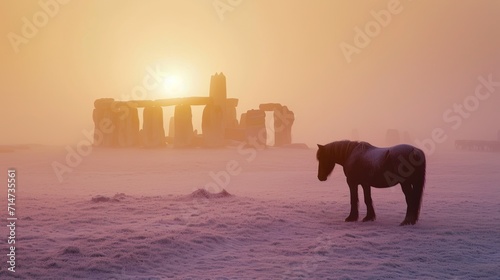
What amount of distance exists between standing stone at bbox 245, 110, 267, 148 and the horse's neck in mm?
29924

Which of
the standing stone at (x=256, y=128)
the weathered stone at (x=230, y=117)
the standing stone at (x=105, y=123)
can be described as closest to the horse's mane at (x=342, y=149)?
the standing stone at (x=256, y=128)

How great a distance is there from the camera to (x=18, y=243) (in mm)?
8438

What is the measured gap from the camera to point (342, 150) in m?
11.7

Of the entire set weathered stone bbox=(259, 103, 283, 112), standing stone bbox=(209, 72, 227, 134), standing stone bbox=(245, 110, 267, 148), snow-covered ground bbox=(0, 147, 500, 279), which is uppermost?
standing stone bbox=(209, 72, 227, 134)

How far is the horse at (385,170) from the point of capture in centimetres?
1084

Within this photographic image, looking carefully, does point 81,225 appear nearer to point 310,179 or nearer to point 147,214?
point 147,214

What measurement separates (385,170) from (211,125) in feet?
99.4

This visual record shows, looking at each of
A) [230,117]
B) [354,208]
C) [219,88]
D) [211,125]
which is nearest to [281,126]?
[230,117]

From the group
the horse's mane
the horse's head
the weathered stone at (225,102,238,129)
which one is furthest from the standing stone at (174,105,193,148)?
the horse's mane

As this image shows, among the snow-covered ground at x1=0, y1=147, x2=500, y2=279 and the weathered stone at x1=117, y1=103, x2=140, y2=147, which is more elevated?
the weathered stone at x1=117, y1=103, x2=140, y2=147

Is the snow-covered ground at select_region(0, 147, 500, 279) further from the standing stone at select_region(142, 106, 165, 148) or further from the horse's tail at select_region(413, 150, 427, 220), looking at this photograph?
the standing stone at select_region(142, 106, 165, 148)

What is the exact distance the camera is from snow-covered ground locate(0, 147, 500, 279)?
24.5ft

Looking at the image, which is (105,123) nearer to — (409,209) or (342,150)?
(342,150)

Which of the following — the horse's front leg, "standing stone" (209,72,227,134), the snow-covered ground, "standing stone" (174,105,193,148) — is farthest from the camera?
"standing stone" (209,72,227,134)
